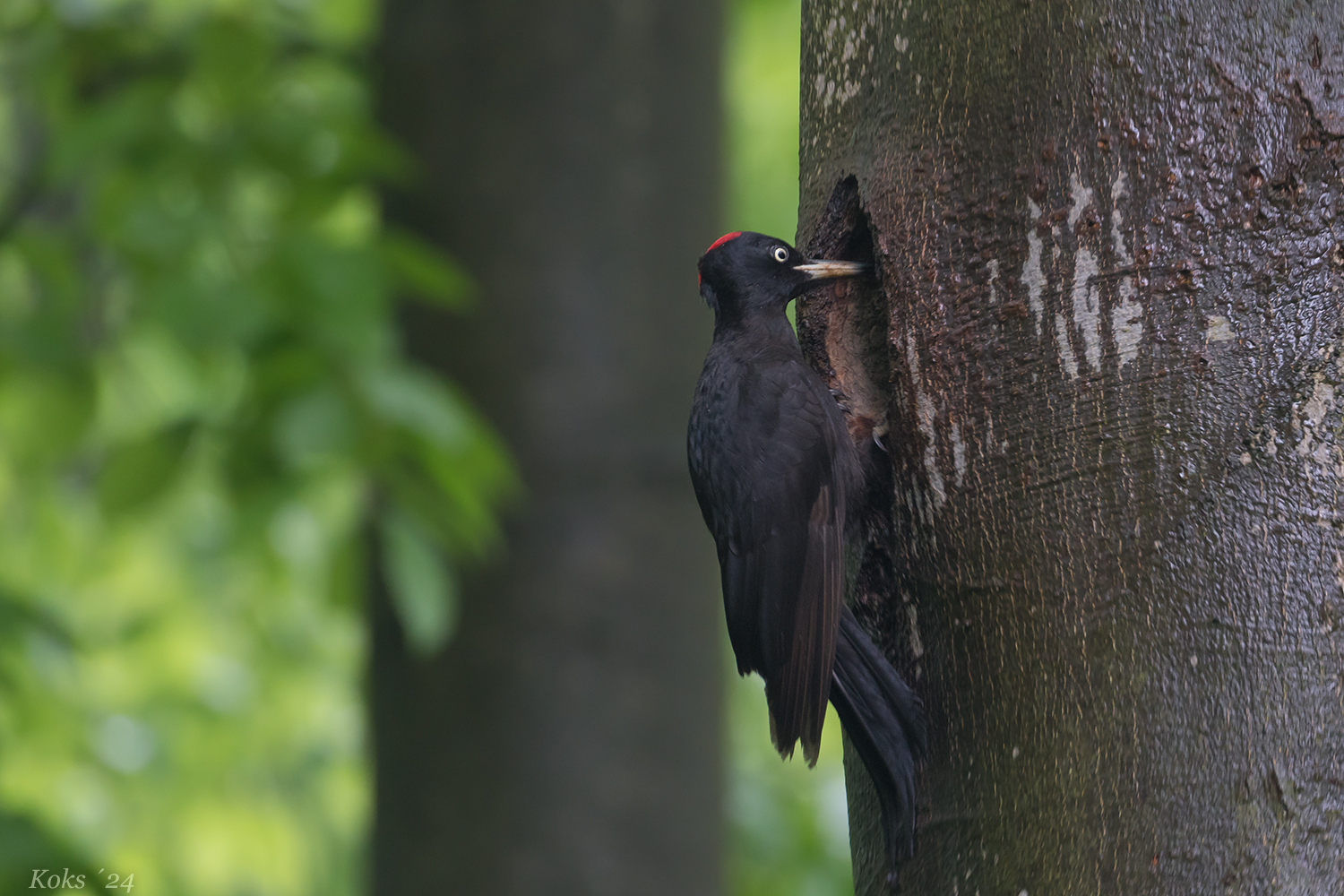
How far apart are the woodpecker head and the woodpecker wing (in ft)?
0.62

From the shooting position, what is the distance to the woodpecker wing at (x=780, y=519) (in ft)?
5.35

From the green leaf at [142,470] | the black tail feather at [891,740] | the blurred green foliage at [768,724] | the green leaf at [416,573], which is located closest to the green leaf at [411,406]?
the green leaf at [416,573]

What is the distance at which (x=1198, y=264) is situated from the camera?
1.29 meters

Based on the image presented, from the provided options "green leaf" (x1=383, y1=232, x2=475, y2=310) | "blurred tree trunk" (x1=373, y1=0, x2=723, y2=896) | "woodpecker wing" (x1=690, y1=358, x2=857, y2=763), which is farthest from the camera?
"blurred tree trunk" (x1=373, y1=0, x2=723, y2=896)

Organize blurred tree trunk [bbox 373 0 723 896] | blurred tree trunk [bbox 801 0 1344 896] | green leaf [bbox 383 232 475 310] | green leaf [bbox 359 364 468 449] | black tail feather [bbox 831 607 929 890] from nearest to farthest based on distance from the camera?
blurred tree trunk [bbox 801 0 1344 896], black tail feather [bbox 831 607 929 890], green leaf [bbox 359 364 468 449], green leaf [bbox 383 232 475 310], blurred tree trunk [bbox 373 0 723 896]

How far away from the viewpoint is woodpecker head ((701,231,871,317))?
2148 mm

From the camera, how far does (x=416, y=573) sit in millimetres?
2449

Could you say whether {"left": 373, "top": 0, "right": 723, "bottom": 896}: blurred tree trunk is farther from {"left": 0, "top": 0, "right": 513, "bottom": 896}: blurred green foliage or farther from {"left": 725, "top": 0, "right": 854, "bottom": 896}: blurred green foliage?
{"left": 725, "top": 0, "right": 854, "bottom": 896}: blurred green foliage

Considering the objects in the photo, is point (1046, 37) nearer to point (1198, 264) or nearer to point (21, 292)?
point (1198, 264)

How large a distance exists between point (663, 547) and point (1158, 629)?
6.78ft

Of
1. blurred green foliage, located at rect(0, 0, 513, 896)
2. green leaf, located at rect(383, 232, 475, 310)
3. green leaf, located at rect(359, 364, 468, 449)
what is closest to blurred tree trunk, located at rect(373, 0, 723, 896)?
blurred green foliage, located at rect(0, 0, 513, 896)

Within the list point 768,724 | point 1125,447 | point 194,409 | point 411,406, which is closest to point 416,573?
point 411,406

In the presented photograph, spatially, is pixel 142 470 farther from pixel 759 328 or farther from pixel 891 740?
pixel 891 740

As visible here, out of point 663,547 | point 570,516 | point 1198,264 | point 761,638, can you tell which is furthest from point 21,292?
point 1198,264
